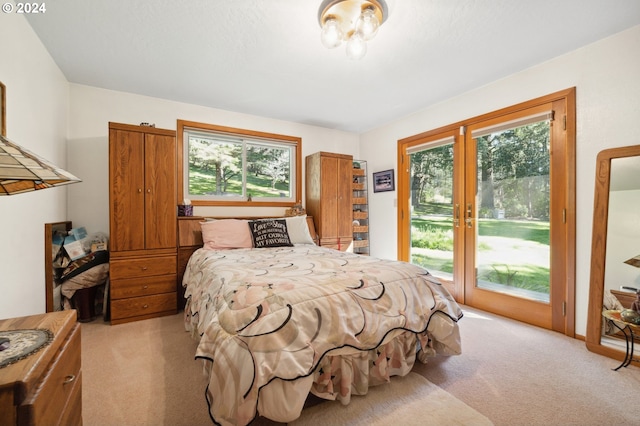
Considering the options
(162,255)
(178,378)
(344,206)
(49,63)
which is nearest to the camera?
(178,378)

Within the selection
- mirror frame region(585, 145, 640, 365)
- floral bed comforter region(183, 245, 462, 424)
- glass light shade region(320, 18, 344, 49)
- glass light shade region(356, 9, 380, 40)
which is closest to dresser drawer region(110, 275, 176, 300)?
floral bed comforter region(183, 245, 462, 424)

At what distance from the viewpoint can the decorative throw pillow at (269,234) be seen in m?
3.10

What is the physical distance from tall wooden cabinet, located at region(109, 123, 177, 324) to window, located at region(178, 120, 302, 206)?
514 mm

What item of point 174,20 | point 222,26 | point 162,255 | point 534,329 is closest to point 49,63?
point 174,20

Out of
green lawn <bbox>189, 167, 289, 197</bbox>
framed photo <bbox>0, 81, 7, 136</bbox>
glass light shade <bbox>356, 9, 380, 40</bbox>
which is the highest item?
glass light shade <bbox>356, 9, 380, 40</bbox>

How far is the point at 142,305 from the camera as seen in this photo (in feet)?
8.93

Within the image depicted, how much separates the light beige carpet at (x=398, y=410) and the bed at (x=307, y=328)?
6 cm

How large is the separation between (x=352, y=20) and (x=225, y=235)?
231 centimetres

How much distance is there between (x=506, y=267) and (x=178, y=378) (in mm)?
3073

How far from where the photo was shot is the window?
11.5 ft

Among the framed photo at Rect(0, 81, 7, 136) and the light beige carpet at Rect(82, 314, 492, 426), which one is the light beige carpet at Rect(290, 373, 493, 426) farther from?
the framed photo at Rect(0, 81, 7, 136)

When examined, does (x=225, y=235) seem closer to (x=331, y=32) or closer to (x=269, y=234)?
(x=269, y=234)

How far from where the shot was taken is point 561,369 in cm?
184

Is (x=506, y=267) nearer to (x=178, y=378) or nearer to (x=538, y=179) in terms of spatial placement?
(x=538, y=179)
